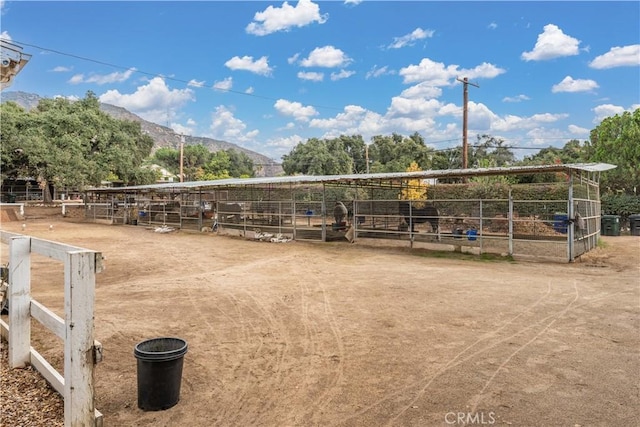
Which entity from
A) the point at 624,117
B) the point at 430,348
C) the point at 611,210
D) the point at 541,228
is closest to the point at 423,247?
the point at 541,228

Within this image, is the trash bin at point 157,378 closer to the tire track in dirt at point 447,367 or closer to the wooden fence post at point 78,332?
the wooden fence post at point 78,332

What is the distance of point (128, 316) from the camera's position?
5934 mm

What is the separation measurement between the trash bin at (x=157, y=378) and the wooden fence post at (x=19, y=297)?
1313mm

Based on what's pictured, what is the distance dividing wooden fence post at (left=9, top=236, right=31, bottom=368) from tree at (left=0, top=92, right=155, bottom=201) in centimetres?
2920

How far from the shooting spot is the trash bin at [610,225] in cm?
1830

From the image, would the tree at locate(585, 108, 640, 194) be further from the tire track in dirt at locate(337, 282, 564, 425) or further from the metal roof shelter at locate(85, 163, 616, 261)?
the tire track in dirt at locate(337, 282, 564, 425)

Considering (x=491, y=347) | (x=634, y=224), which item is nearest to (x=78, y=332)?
(x=491, y=347)

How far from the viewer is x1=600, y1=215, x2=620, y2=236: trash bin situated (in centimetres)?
1830

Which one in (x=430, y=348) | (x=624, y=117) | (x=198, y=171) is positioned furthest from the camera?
(x=198, y=171)

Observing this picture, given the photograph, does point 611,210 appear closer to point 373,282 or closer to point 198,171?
point 373,282

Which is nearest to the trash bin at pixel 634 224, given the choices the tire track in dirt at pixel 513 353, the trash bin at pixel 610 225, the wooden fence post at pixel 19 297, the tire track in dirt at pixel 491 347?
the trash bin at pixel 610 225

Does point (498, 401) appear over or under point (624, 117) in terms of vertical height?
under

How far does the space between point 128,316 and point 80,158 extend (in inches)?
1120

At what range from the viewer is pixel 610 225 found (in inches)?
727
